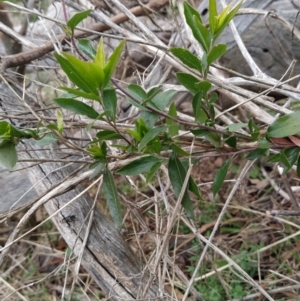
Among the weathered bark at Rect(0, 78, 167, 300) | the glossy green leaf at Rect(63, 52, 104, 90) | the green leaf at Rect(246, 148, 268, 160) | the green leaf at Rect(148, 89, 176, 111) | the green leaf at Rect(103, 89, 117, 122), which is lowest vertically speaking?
the weathered bark at Rect(0, 78, 167, 300)

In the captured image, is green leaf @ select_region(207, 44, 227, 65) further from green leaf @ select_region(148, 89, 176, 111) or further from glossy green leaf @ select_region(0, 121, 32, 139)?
glossy green leaf @ select_region(0, 121, 32, 139)

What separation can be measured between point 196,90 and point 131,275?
55 centimetres

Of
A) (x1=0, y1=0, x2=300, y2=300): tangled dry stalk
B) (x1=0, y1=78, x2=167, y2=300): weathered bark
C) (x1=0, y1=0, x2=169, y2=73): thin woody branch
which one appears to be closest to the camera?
(x1=0, y1=0, x2=300, y2=300): tangled dry stalk

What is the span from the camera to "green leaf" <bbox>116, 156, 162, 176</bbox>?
3.13ft

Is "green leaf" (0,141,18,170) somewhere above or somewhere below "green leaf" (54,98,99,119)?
below

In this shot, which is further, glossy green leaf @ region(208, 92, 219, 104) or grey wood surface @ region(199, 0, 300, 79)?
grey wood surface @ region(199, 0, 300, 79)

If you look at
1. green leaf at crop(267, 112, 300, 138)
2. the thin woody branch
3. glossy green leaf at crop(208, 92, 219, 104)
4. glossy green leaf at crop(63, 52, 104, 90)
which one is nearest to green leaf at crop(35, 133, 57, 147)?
glossy green leaf at crop(63, 52, 104, 90)

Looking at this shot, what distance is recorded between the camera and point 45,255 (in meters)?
2.10

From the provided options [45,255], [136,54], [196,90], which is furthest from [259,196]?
[196,90]

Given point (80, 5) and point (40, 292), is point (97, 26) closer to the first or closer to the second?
point (80, 5)

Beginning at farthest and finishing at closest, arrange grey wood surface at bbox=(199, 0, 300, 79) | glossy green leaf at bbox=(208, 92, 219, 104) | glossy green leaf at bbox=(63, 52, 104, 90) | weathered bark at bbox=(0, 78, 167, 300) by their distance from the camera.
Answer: grey wood surface at bbox=(199, 0, 300, 79) → weathered bark at bbox=(0, 78, 167, 300) → glossy green leaf at bbox=(208, 92, 219, 104) → glossy green leaf at bbox=(63, 52, 104, 90)

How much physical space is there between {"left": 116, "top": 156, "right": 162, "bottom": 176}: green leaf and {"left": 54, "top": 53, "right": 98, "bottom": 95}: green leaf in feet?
0.67

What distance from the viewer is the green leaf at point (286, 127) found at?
920mm

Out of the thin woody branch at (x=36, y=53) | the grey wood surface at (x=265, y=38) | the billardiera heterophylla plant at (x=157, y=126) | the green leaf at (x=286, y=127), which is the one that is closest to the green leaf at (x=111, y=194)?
the billardiera heterophylla plant at (x=157, y=126)
